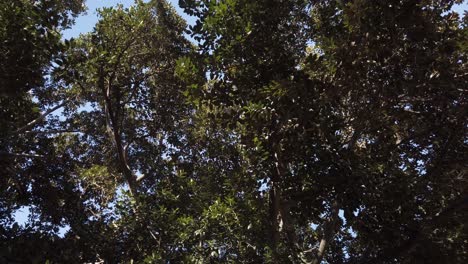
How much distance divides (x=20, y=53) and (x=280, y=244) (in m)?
5.48

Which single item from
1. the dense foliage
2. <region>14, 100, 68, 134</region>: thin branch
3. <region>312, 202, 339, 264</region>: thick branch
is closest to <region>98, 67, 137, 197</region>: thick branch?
the dense foliage

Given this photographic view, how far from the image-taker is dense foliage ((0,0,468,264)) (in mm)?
7309

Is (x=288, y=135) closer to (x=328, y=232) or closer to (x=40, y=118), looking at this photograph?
(x=328, y=232)

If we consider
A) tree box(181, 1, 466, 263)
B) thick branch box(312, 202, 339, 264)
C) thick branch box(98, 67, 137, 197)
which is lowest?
thick branch box(312, 202, 339, 264)

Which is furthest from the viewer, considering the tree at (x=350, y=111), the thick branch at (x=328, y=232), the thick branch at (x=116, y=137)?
the thick branch at (x=116, y=137)

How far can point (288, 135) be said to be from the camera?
7.56 meters

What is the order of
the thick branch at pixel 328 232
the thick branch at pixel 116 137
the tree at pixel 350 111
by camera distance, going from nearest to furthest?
the tree at pixel 350 111
the thick branch at pixel 328 232
the thick branch at pixel 116 137

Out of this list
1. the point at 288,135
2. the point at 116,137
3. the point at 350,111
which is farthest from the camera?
the point at 116,137

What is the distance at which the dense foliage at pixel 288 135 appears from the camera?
24.0 ft

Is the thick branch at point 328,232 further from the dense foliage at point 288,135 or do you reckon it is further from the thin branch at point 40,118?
the thin branch at point 40,118

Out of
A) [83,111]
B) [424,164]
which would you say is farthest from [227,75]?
[83,111]

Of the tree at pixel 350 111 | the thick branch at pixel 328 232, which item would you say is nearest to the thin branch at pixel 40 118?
the tree at pixel 350 111

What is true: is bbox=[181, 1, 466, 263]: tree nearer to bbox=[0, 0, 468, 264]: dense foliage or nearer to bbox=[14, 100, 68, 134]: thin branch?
bbox=[0, 0, 468, 264]: dense foliage

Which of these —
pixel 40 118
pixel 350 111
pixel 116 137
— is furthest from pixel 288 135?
pixel 40 118
